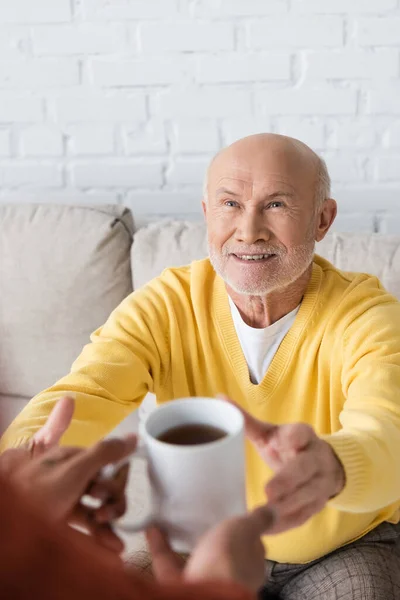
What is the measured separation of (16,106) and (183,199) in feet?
1.70

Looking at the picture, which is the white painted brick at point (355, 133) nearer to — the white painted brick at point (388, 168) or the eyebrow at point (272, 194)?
the white painted brick at point (388, 168)

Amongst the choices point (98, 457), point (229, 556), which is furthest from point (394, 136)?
point (229, 556)

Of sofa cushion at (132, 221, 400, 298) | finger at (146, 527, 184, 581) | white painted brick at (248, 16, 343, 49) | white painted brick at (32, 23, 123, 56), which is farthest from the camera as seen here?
white painted brick at (32, 23, 123, 56)

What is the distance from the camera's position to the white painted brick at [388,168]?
6.13 feet

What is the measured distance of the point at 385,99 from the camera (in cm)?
182

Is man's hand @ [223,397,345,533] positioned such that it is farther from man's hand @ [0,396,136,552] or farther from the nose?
the nose

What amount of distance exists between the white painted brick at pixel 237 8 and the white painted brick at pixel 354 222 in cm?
54

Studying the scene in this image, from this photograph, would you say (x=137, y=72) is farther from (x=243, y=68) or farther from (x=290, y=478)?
(x=290, y=478)

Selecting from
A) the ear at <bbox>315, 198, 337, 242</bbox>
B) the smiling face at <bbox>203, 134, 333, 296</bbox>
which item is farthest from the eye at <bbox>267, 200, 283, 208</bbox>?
the ear at <bbox>315, 198, 337, 242</bbox>

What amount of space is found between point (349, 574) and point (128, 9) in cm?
142

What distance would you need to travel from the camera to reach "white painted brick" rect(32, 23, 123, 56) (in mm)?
1876

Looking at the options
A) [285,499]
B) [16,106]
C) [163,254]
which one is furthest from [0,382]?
[285,499]

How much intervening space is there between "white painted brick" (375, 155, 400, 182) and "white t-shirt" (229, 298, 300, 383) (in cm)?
74

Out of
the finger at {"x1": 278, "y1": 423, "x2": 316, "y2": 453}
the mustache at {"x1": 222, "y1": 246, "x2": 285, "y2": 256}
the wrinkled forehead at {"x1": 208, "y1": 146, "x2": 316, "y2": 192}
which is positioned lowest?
the finger at {"x1": 278, "y1": 423, "x2": 316, "y2": 453}
